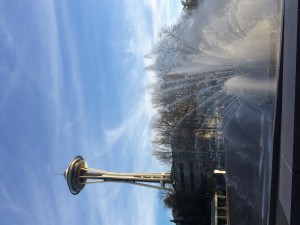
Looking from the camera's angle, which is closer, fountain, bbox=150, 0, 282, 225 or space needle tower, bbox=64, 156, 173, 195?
fountain, bbox=150, 0, 282, 225

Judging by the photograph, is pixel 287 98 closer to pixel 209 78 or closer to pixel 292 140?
pixel 292 140

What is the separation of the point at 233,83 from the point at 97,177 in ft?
131

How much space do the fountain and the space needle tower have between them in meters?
22.3

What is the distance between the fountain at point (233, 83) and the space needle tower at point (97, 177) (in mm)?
22345

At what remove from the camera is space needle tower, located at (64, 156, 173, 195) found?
44.1 m

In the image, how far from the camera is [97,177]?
50781 millimetres

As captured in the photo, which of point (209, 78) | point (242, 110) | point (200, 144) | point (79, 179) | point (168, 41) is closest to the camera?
point (242, 110)

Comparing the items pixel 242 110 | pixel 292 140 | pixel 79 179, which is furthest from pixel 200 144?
pixel 79 179

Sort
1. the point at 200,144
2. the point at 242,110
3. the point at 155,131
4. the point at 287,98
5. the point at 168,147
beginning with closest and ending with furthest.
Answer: the point at 287,98
the point at 242,110
the point at 200,144
the point at 155,131
the point at 168,147

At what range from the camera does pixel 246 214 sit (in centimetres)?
1163

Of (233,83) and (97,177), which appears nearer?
(233,83)

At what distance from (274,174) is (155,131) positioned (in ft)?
60.2

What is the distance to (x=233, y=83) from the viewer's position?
1338 centimetres

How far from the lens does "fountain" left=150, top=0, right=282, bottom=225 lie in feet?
32.0
